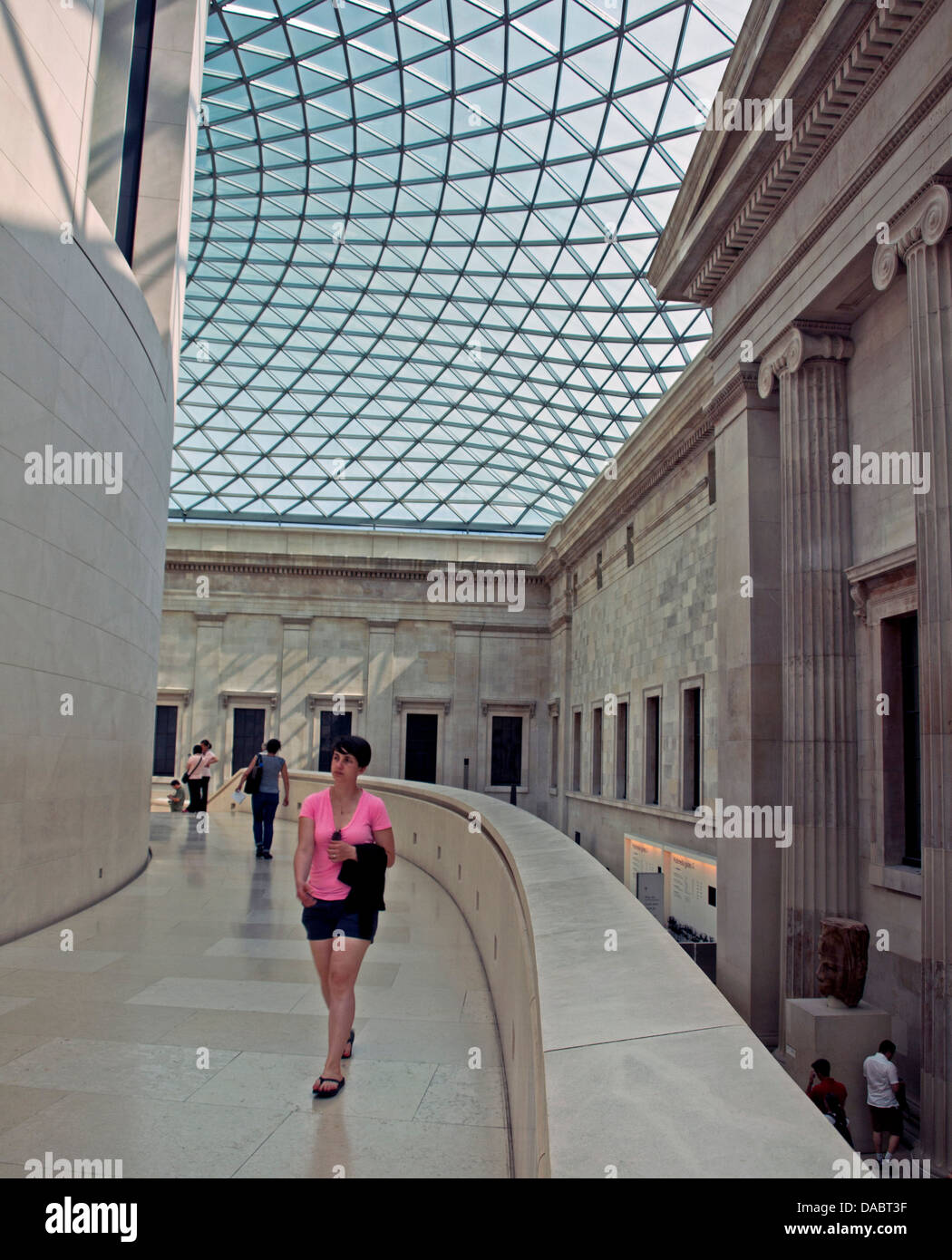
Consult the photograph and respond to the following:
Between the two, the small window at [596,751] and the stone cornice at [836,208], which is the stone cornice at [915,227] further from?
the small window at [596,751]

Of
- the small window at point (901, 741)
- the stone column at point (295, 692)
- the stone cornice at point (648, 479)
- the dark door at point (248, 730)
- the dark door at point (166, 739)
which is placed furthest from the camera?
the dark door at point (248, 730)

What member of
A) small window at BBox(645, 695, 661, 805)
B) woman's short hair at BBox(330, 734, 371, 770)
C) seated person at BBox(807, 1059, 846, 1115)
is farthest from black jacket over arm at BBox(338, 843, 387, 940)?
small window at BBox(645, 695, 661, 805)

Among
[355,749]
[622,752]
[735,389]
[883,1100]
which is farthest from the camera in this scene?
[622,752]

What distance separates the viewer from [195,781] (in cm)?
2494

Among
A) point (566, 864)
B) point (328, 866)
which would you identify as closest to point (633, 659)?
point (566, 864)

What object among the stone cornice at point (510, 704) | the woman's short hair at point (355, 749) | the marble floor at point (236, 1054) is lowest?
the marble floor at point (236, 1054)

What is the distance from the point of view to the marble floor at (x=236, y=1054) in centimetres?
444

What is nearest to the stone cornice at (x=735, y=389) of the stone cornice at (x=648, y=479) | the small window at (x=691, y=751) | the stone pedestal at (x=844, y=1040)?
the stone cornice at (x=648, y=479)

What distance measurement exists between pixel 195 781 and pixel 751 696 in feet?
55.2

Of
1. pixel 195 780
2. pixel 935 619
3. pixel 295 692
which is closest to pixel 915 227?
pixel 935 619

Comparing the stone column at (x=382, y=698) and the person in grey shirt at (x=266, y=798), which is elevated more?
the stone column at (x=382, y=698)

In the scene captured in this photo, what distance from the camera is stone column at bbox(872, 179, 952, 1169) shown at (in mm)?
8445

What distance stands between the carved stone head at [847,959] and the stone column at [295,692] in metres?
37.0

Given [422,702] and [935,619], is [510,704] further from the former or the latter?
[935,619]
